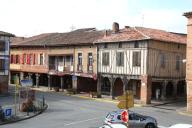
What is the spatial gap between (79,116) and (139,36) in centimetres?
1458

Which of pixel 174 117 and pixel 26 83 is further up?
pixel 26 83

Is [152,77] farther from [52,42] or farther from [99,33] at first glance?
[52,42]

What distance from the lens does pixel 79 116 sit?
3234 centimetres

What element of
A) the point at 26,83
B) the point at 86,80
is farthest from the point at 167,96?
the point at 26,83

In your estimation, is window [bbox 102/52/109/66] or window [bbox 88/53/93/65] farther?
window [bbox 88/53/93/65]

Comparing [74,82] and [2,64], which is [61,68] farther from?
[2,64]

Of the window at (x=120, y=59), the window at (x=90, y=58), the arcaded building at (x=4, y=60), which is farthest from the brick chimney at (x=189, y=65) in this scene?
the arcaded building at (x=4, y=60)

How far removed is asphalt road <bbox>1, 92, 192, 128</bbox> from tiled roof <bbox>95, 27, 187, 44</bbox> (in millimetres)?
7948

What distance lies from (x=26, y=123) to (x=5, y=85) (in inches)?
830

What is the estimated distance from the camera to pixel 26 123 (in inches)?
1136

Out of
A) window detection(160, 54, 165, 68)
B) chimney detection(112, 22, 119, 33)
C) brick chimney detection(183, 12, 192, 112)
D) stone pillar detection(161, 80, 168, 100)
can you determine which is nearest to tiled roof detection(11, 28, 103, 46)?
chimney detection(112, 22, 119, 33)

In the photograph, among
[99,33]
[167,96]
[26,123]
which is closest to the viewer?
[26,123]

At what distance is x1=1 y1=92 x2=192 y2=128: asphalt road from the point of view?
93.1 ft

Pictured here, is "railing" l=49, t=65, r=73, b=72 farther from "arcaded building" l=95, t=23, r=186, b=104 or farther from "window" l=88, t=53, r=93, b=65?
"arcaded building" l=95, t=23, r=186, b=104
